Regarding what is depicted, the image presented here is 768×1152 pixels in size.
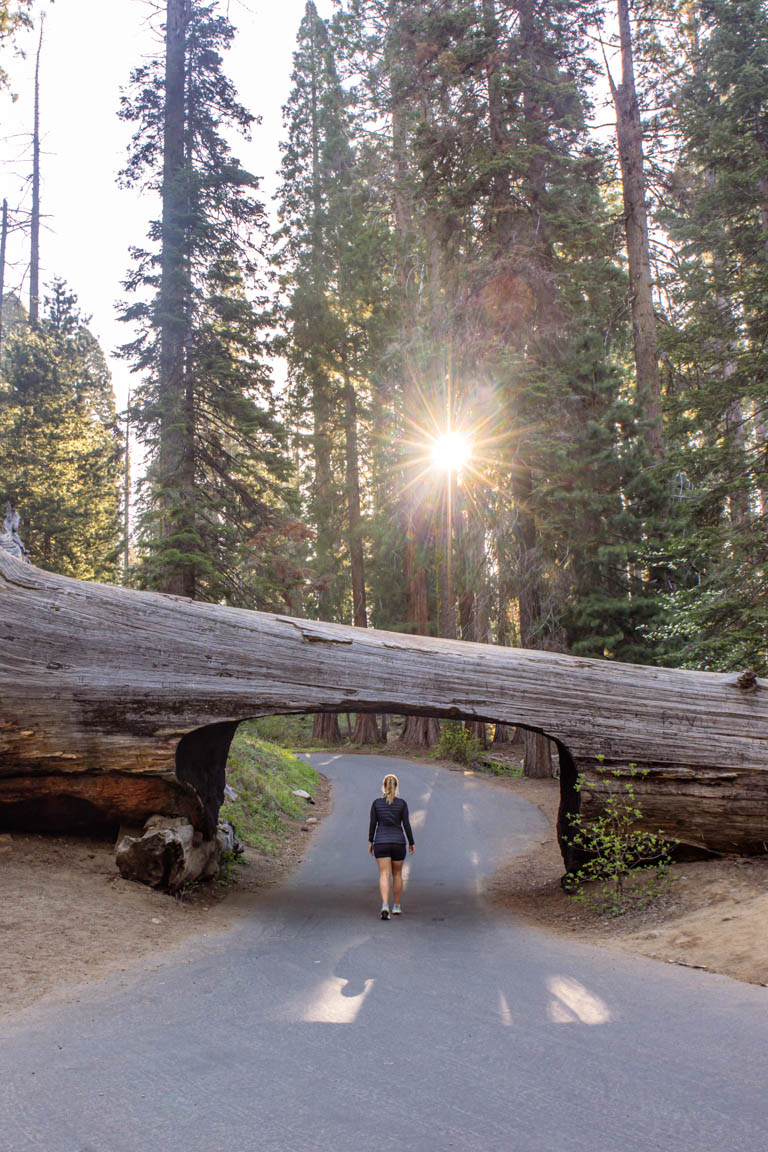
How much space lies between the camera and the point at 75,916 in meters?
6.81

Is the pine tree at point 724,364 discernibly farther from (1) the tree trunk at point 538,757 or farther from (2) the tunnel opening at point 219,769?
(1) the tree trunk at point 538,757

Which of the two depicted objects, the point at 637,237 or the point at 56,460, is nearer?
the point at 637,237

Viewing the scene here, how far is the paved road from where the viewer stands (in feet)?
11.0

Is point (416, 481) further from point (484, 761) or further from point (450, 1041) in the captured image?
point (450, 1041)

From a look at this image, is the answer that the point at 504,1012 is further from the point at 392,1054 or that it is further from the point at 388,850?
the point at 388,850

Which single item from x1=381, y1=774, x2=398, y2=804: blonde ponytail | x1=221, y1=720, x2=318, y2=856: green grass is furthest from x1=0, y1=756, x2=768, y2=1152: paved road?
x1=221, y1=720, x2=318, y2=856: green grass

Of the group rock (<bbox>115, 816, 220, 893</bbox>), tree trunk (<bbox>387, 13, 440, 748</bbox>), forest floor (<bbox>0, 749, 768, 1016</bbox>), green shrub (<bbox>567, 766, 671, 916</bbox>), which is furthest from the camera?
tree trunk (<bbox>387, 13, 440, 748</bbox>)

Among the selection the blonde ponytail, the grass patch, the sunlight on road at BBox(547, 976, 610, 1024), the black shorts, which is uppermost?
the blonde ponytail

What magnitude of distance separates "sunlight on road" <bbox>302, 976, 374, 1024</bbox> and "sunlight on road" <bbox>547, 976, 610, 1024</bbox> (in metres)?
1.31

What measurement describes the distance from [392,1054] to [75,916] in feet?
12.5

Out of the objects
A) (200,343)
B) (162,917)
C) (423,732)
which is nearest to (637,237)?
(200,343)

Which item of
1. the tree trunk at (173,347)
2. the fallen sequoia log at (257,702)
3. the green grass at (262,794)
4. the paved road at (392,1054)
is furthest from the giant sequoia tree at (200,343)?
the paved road at (392,1054)

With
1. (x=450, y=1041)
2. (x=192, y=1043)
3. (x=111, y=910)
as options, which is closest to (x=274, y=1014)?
(x=192, y=1043)

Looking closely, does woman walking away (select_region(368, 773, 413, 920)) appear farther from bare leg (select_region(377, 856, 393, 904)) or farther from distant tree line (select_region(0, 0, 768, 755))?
distant tree line (select_region(0, 0, 768, 755))
